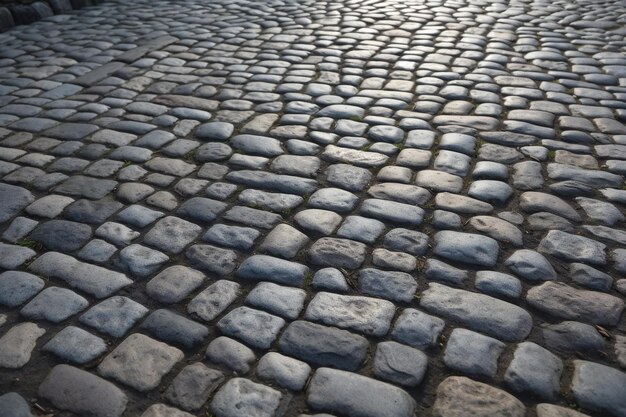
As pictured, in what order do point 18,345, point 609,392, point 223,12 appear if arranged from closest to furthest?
point 609,392, point 18,345, point 223,12

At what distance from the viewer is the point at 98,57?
5.68m

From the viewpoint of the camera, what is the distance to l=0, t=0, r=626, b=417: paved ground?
204 cm

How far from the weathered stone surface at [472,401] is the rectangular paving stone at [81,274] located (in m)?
1.37

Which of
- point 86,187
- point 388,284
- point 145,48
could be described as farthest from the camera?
point 145,48

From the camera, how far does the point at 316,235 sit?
9.31 ft

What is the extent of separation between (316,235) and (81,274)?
1056 mm

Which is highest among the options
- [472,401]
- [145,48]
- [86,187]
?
[472,401]

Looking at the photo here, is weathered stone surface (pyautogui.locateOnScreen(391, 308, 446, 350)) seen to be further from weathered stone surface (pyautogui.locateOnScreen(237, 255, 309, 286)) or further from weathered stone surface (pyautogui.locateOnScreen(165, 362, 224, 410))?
weathered stone surface (pyautogui.locateOnScreen(165, 362, 224, 410))

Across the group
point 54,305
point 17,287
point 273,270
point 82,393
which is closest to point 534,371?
point 273,270

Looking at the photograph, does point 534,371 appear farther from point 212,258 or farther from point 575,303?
point 212,258

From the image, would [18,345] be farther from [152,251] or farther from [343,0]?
[343,0]

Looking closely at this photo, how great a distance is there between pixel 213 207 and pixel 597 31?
4918 mm

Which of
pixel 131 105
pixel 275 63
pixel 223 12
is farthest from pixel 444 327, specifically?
pixel 223 12

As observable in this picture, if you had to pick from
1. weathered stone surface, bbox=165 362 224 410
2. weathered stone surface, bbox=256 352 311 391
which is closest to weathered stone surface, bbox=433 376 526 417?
weathered stone surface, bbox=256 352 311 391
